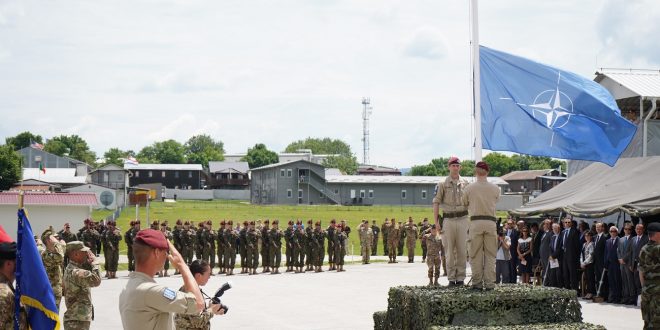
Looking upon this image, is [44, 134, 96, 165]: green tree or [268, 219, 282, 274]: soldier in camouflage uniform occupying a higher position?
[44, 134, 96, 165]: green tree

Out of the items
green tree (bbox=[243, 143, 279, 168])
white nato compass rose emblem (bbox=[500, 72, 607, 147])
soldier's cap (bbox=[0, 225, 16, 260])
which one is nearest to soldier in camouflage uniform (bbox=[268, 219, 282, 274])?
white nato compass rose emblem (bbox=[500, 72, 607, 147])

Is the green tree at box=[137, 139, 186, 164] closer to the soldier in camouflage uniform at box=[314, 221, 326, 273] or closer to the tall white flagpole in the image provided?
the soldier in camouflage uniform at box=[314, 221, 326, 273]

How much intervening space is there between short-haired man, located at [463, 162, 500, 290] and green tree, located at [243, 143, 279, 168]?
146917mm

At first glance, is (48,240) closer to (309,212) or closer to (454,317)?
(454,317)

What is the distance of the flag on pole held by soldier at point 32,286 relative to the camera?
19.6 feet

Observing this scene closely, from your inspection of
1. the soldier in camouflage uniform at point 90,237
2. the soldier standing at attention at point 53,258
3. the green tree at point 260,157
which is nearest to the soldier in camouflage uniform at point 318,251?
the soldier in camouflage uniform at point 90,237

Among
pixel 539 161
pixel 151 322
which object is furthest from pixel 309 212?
pixel 539 161

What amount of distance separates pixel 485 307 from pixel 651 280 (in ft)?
7.03

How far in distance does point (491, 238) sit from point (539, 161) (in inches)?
Answer: 6261

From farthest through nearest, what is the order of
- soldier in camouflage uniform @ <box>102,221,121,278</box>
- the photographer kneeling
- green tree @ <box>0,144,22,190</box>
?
green tree @ <box>0,144,22,190</box>
soldier in camouflage uniform @ <box>102,221,121,278</box>
the photographer kneeling

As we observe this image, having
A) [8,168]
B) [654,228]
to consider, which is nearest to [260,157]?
[8,168]

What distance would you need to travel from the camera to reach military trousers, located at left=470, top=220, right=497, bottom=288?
10.4m

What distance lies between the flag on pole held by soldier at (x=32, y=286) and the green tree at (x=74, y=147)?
152631 mm

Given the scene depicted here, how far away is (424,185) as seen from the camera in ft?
326
